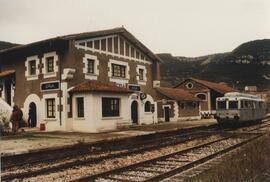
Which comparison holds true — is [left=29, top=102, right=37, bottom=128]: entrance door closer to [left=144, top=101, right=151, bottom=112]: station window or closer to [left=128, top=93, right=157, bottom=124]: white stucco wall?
[left=128, top=93, right=157, bottom=124]: white stucco wall

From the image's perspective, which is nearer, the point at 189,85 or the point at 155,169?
the point at 155,169

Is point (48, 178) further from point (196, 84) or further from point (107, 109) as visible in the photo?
point (196, 84)

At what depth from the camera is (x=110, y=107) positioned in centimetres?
2412

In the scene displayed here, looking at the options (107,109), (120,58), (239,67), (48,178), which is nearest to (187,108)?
(120,58)

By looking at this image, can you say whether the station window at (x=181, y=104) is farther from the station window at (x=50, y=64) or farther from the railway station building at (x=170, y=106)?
the station window at (x=50, y=64)

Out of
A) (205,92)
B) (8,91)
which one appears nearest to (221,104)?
(8,91)

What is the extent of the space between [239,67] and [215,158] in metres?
91.0

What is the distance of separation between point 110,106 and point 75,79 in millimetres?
2828

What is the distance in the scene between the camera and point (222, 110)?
96.8 ft

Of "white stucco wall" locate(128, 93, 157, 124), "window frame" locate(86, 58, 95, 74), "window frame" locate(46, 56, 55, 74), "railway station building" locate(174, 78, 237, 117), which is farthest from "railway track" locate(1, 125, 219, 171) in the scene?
"railway station building" locate(174, 78, 237, 117)

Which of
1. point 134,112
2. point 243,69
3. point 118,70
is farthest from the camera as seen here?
point 243,69

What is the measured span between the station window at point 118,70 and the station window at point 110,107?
2667mm

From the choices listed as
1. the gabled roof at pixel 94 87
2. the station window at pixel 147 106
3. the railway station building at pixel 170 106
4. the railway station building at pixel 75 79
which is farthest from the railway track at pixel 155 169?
the railway station building at pixel 170 106

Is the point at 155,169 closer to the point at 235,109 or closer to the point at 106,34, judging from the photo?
the point at 106,34
